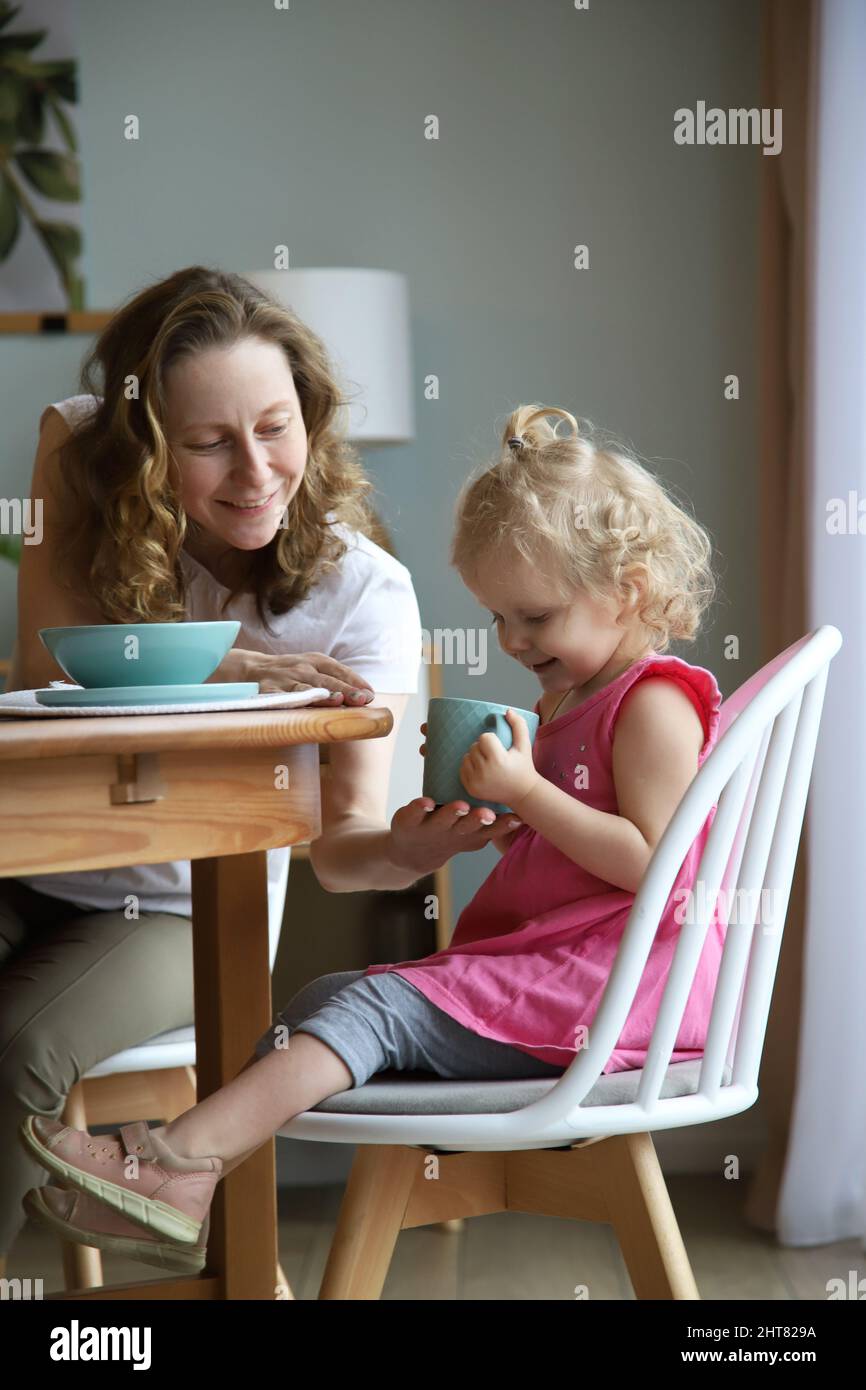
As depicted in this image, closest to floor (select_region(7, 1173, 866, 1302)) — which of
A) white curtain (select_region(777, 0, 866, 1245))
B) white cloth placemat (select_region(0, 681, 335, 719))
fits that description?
white curtain (select_region(777, 0, 866, 1245))

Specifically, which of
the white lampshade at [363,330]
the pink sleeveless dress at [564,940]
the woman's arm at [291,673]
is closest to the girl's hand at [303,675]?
the woman's arm at [291,673]

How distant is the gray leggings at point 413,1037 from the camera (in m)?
1.18

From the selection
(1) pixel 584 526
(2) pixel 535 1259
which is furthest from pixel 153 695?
(2) pixel 535 1259

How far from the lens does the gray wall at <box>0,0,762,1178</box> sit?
9.43 ft

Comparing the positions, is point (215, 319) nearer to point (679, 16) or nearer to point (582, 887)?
point (582, 887)

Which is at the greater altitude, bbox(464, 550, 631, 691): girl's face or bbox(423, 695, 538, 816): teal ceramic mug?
bbox(464, 550, 631, 691): girl's face

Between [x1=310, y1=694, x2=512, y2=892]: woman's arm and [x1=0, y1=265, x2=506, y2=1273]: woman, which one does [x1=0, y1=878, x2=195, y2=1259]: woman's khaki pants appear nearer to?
[x1=0, y1=265, x2=506, y2=1273]: woman

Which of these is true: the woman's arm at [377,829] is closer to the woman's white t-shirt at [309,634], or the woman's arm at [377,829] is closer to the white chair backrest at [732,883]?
the woman's white t-shirt at [309,634]

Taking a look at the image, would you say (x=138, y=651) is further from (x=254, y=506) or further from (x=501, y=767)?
(x=254, y=506)

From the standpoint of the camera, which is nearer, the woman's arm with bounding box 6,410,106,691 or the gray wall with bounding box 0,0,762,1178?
the woman's arm with bounding box 6,410,106,691

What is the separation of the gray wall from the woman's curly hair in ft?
4.07

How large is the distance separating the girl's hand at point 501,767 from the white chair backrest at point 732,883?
128 millimetres

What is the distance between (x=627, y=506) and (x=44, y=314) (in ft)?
6.23

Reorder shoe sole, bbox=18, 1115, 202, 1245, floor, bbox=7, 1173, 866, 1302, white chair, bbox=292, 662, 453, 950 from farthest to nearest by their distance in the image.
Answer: white chair, bbox=292, 662, 453, 950 < floor, bbox=7, 1173, 866, 1302 < shoe sole, bbox=18, 1115, 202, 1245
